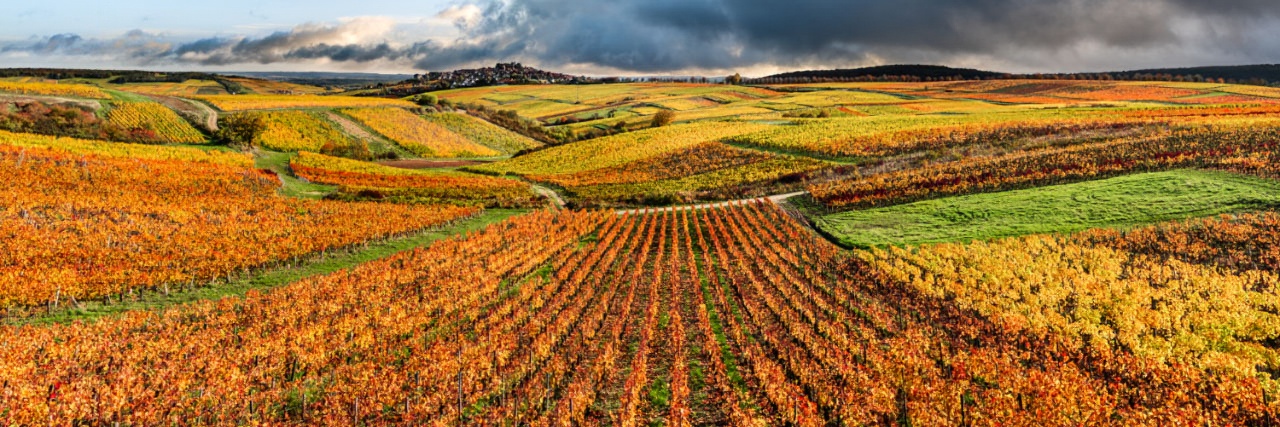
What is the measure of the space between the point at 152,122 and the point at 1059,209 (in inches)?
4719

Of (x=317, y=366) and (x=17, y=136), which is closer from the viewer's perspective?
(x=317, y=366)

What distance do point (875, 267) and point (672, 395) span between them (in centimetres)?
2012

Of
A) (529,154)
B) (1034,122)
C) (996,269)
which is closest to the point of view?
(996,269)

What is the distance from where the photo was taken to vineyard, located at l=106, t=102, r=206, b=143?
9225 cm

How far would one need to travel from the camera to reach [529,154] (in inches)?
4550

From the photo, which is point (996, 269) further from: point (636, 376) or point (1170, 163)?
point (1170, 163)

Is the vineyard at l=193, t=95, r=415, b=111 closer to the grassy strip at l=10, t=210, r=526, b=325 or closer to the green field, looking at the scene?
the grassy strip at l=10, t=210, r=526, b=325

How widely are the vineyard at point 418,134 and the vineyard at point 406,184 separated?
28889mm

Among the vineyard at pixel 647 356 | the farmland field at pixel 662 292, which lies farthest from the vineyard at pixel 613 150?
the vineyard at pixel 647 356

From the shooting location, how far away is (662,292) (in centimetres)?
3362

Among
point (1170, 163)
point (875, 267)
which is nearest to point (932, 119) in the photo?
point (1170, 163)

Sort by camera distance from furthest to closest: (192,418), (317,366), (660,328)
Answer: (660,328)
(317,366)
(192,418)

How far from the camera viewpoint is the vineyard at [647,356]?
18.2m

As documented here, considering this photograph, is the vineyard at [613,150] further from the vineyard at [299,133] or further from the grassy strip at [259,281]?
the grassy strip at [259,281]
